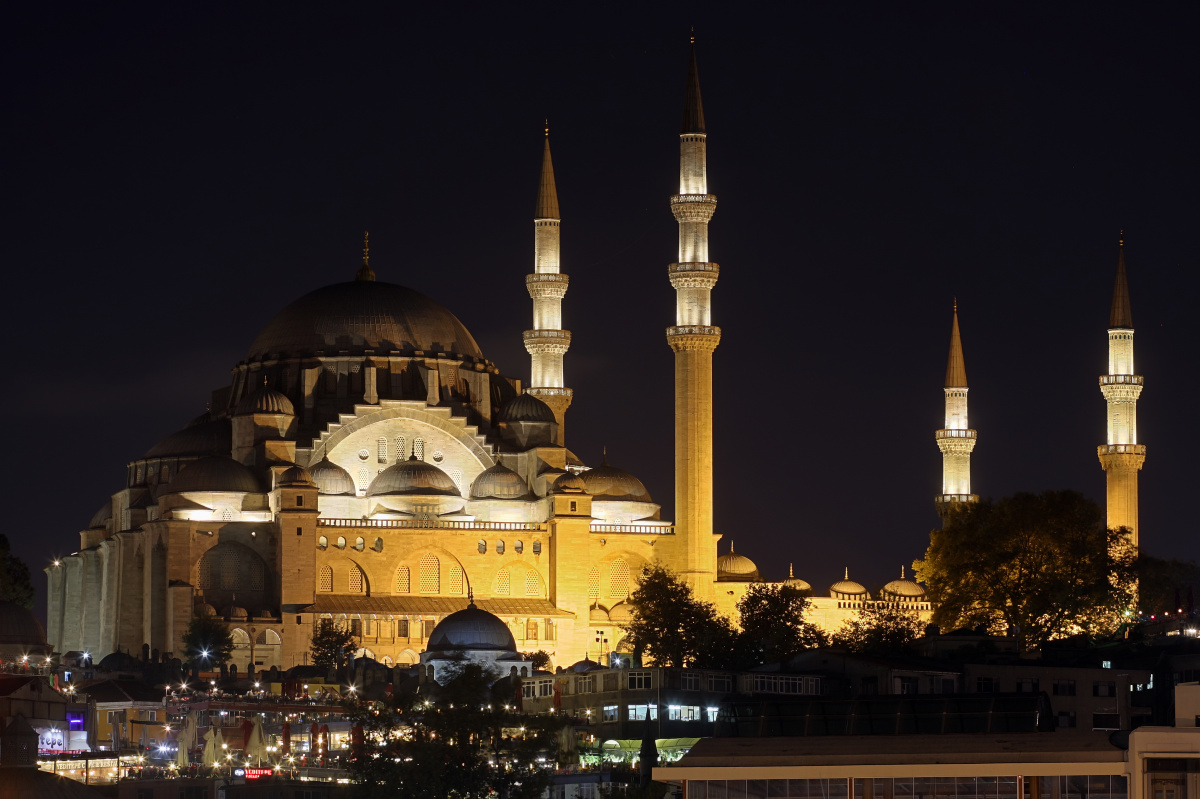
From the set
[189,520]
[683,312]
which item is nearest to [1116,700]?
[683,312]

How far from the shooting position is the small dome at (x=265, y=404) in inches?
3479

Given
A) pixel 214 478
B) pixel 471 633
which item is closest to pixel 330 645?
pixel 471 633

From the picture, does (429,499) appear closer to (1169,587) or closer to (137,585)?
(137,585)

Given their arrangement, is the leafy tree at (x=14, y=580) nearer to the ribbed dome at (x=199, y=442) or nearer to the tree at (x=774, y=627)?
→ the ribbed dome at (x=199, y=442)

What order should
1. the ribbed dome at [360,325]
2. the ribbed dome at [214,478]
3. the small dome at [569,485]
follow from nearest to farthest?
the ribbed dome at [214,478] < the small dome at [569,485] < the ribbed dome at [360,325]

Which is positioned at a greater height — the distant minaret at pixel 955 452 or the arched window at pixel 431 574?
the distant minaret at pixel 955 452

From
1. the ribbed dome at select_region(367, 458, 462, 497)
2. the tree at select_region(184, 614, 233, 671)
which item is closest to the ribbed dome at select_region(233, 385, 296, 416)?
the ribbed dome at select_region(367, 458, 462, 497)

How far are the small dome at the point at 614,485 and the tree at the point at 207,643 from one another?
51.8ft

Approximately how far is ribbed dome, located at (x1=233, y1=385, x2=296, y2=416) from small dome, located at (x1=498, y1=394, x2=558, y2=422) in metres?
7.37

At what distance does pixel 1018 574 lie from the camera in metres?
79.1

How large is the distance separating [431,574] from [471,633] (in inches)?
339

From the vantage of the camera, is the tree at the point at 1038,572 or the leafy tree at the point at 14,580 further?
the leafy tree at the point at 14,580

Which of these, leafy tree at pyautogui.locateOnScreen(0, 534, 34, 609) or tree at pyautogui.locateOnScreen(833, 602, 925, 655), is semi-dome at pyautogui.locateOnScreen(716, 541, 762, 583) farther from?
leafy tree at pyautogui.locateOnScreen(0, 534, 34, 609)

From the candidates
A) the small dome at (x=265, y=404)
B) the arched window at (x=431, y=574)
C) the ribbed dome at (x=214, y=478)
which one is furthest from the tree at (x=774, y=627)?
the small dome at (x=265, y=404)
